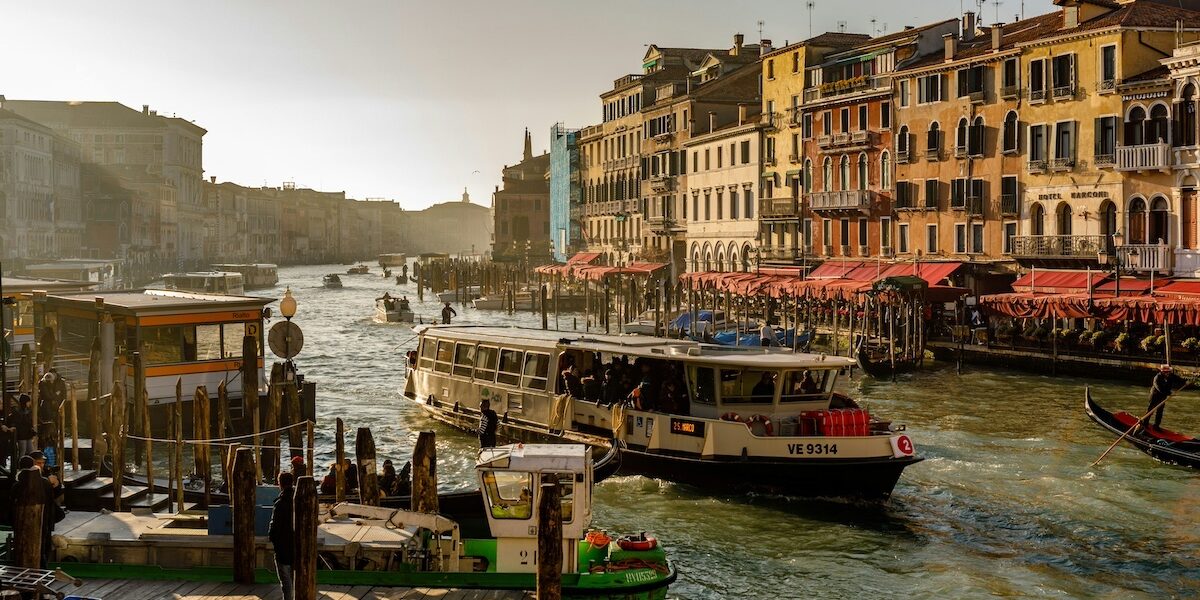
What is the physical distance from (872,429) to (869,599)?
467 centimetres

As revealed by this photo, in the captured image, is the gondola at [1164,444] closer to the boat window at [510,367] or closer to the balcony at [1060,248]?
the boat window at [510,367]

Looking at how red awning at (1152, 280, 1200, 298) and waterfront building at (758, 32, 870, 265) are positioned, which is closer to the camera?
red awning at (1152, 280, 1200, 298)

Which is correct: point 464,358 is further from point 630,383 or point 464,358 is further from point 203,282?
point 203,282

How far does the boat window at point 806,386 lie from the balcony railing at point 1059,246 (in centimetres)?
2238

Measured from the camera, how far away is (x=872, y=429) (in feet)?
63.4

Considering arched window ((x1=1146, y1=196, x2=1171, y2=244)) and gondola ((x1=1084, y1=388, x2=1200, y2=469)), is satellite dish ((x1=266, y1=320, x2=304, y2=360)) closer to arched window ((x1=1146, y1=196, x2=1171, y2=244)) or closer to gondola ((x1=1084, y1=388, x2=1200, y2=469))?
gondola ((x1=1084, y1=388, x2=1200, y2=469))

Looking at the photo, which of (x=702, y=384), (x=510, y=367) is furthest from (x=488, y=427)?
(x=510, y=367)

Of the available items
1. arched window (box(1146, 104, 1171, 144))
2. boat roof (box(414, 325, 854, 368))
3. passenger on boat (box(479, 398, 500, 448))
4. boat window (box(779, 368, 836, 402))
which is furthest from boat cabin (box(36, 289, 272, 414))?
arched window (box(1146, 104, 1171, 144))

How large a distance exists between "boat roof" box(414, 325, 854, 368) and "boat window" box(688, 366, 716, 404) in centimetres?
23

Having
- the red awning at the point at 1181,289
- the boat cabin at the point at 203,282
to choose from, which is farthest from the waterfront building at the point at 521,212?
the red awning at the point at 1181,289

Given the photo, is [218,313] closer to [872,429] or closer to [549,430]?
[549,430]

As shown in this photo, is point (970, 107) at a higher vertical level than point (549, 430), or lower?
higher

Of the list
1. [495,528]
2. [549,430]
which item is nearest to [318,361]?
[549,430]

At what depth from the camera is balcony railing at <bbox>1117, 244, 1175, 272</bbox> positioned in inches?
1438
